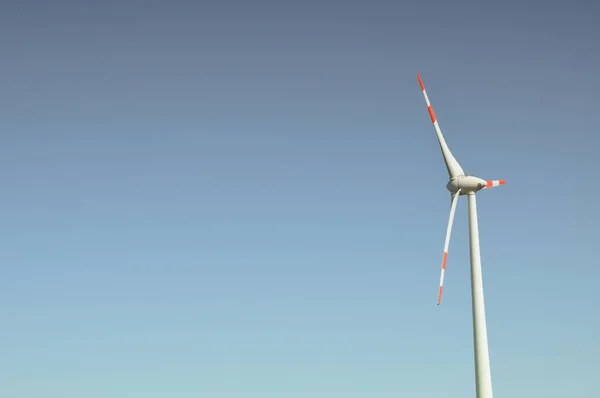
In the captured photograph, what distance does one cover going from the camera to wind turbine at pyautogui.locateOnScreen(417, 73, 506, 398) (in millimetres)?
84500

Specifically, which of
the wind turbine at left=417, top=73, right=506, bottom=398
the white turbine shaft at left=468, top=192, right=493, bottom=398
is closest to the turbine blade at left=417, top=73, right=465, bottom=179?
the wind turbine at left=417, top=73, right=506, bottom=398

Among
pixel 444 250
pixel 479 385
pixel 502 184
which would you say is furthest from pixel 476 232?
pixel 479 385

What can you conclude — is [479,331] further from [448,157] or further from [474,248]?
[448,157]

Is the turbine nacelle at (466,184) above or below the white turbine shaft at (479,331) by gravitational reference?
above

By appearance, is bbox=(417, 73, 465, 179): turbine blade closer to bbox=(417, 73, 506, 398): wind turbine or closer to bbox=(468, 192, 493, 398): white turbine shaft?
bbox=(417, 73, 506, 398): wind turbine

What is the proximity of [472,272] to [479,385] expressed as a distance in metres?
Answer: 12.7

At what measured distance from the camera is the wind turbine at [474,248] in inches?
3327

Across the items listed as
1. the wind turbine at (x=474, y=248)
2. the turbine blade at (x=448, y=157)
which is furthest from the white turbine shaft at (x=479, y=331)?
the turbine blade at (x=448, y=157)

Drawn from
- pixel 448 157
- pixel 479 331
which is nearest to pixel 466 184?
pixel 448 157

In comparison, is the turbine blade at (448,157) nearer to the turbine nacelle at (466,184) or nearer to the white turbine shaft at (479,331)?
the turbine nacelle at (466,184)

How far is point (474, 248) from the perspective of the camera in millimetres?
88688

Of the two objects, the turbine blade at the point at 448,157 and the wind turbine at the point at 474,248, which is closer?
the wind turbine at the point at 474,248

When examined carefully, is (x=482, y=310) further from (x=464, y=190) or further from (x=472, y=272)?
(x=464, y=190)

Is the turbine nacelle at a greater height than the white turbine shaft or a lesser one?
greater
